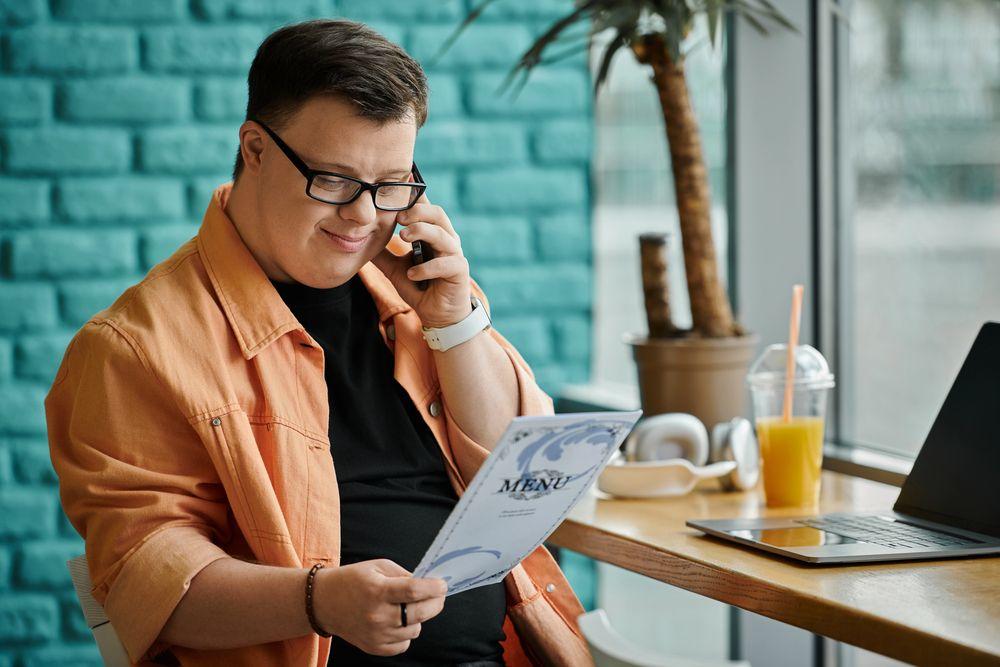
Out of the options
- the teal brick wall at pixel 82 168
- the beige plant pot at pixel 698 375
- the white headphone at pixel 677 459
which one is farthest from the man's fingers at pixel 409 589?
the teal brick wall at pixel 82 168

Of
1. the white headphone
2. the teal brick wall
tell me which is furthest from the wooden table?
the teal brick wall

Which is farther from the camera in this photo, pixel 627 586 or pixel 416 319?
pixel 627 586

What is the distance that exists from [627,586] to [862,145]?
112 centimetres

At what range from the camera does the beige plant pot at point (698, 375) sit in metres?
1.97

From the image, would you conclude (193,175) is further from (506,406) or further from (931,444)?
(931,444)

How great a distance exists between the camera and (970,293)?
200cm

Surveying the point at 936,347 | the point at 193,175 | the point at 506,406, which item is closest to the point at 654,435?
the point at 506,406

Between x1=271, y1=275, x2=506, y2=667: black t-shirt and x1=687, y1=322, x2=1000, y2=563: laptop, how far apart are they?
321 mm

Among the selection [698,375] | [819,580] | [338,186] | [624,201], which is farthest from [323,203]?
[624,201]

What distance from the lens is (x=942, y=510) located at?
1498 mm

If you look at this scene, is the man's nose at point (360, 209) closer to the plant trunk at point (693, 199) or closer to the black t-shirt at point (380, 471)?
the black t-shirt at point (380, 471)

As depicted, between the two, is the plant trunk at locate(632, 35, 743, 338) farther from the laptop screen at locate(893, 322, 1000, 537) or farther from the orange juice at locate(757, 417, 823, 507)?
the laptop screen at locate(893, 322, 1000, 537)

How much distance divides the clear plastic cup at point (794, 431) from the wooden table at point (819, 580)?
34 mm

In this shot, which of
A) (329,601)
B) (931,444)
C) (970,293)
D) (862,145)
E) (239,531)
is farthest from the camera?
(862,145)
